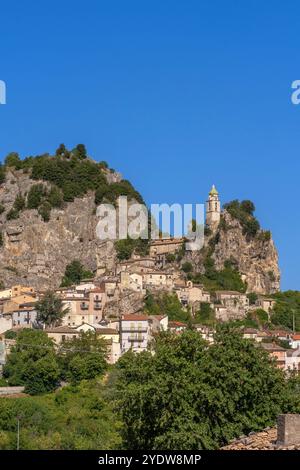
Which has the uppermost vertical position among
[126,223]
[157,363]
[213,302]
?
[126,223]

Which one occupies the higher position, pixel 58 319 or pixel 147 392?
pixel 58 319

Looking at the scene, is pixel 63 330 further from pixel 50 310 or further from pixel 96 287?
pixel 96 287

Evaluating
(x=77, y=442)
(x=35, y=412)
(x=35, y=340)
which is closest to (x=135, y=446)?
(x=77, y=442)

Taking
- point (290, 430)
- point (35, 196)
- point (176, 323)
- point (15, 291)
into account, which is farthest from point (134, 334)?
point (290, 430)

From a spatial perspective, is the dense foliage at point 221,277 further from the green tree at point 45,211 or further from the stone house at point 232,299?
the green tree at point 45,211

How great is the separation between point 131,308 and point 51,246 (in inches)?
842

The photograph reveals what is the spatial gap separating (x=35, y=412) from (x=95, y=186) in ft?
189

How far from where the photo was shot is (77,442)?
164 feet

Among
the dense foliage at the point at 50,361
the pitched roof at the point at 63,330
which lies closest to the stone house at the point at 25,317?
the pitched roof at the point at 63,330

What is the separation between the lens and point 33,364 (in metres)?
77.8

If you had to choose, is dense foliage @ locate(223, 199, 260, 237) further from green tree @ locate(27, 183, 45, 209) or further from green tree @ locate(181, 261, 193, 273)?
green tree @ locate(27, 183, 45, 209)

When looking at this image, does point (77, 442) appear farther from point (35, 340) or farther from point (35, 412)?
point (35, 340)

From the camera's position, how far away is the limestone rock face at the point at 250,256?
109 meters

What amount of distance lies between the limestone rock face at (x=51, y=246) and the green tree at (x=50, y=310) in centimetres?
1592
